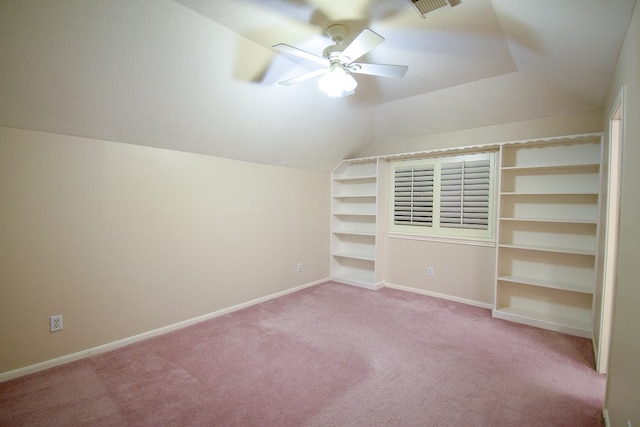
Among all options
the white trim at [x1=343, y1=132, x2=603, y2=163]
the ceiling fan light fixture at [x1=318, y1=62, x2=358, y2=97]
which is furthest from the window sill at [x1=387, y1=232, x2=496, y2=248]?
the ceiling fan light fixture at [x1=318, y1=62, x2=358, y2=97]

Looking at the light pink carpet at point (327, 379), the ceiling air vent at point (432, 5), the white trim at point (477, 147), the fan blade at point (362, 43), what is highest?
the ceiling air vent at point (432, 5)

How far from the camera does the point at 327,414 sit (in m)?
1.86

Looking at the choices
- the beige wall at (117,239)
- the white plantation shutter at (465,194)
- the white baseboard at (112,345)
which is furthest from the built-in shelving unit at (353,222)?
the white baseboard at (112,345)

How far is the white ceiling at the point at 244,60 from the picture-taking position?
5.78 ft

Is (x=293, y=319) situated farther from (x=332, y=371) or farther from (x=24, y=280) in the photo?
(x=24, y=280)

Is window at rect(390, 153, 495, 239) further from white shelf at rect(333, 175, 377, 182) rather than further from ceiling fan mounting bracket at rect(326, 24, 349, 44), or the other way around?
ceiling fan mounting bracket at rect(326, 24, 349, 44)

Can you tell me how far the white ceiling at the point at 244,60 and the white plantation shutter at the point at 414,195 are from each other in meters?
1.13

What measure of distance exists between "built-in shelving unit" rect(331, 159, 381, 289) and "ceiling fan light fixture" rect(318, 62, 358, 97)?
251cm

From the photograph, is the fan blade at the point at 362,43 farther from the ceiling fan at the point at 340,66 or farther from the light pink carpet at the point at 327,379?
the light pink carpet at the point at 327,379

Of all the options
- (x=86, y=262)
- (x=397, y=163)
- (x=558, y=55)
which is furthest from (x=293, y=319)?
(x=558, y=55)

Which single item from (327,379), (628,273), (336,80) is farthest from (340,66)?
(327,379)

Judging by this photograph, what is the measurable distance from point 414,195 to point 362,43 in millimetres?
2891

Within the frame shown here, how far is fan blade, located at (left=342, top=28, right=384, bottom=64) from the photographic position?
5.64 ft

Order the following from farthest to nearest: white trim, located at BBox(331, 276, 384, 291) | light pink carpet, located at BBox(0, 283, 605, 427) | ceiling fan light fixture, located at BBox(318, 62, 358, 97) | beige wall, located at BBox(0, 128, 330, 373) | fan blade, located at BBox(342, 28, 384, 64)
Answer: white trim, located at BBox(331, 276, 384, 291)
beige wall, located at BBox(0, 128, 330, 373)
ceiling fan light fixture, located at BBox(318, 62, 358, 97)
light pink carpet, located at BBox(0, 283, 605, 427)
fan blade, located at BBox(342, 28, 384, 64)
